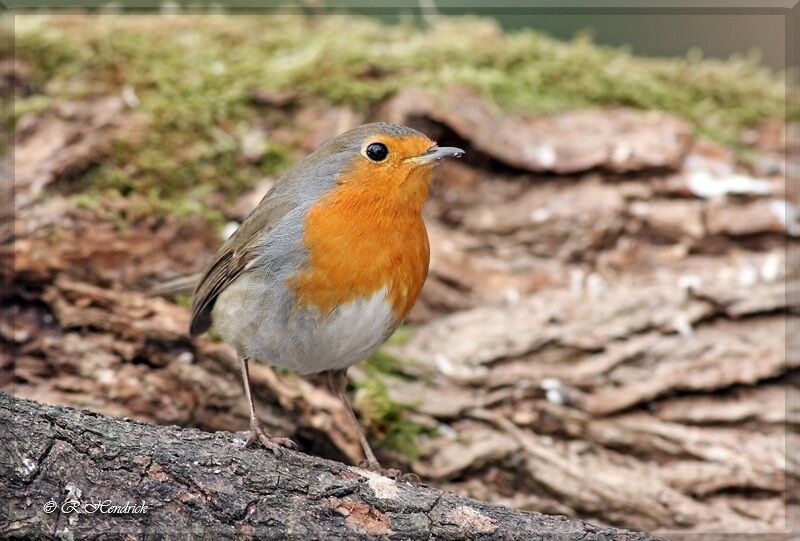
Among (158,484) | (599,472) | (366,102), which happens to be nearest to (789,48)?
(366,102)

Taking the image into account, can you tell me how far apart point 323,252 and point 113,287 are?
1503mm

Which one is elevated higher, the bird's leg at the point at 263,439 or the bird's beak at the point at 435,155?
the bird's beak at the point at 435,155

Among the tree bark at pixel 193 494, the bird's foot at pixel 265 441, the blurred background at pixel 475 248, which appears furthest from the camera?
the blurred background at pixel 475 248

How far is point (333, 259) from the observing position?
10.6 feet

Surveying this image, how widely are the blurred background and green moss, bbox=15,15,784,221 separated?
17 mm

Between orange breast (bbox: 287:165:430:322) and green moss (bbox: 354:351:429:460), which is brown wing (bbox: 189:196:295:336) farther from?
green moss (bbox: 354:351:429:460)

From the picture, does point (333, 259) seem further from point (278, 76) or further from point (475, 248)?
point (278, 76)

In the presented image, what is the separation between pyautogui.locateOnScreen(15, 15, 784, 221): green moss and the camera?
4754mm

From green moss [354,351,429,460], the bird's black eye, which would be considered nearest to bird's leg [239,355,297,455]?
green moss [354,351,429,460]

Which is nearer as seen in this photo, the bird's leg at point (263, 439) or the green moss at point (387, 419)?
the bird's leg at point (263, 439)

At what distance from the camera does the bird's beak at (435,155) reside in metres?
3.40

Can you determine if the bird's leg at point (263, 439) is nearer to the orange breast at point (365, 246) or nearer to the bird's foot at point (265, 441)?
the bird's foot at point (265, 441)

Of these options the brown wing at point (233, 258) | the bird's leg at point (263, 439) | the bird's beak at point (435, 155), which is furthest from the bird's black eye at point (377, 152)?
the bird's leg at point (263, 439)

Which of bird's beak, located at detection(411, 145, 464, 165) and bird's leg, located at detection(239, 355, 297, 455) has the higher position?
bird's beak, located at detection(411, 145, 464, 165)
